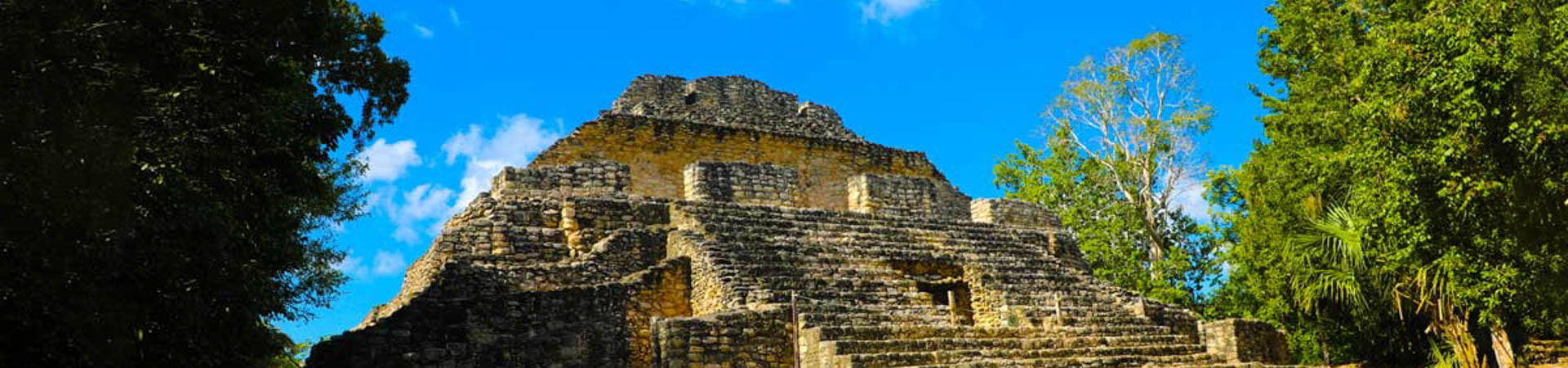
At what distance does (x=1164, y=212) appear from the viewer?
2472 cm

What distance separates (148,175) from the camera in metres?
6.86

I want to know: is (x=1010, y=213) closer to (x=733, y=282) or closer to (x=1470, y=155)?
(x=733, y=282)

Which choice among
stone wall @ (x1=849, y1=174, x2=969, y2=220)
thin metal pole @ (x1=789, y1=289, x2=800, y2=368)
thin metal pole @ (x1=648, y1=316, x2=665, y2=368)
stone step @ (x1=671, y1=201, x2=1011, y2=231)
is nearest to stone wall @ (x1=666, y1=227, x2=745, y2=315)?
thin metal pole @ (x1=789, y1=289, x2=800, y2=368)

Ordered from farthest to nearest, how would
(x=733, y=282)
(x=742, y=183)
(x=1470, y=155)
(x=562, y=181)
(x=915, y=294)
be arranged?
(x=742, y=183)
(x=562, y=181)
(x=915, y=294)
(x=733, y=282)
(x=1470, y=155)

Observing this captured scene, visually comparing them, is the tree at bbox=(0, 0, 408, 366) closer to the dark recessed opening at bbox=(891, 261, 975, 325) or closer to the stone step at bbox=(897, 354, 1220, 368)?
the stone step at bbox=(897, 354, 1220, 368)

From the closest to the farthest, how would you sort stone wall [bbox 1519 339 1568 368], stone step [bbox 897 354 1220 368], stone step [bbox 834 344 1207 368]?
1. stone step [bbox 834 344 1207 368]
2. stone step [bbox 897 354 1220 368]
3. stone wall [bbox 1519 339 1568 368]

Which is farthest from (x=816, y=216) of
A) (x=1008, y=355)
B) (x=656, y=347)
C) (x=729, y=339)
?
(x=656, y=347)

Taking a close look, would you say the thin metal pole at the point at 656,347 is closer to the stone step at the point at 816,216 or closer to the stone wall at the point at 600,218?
the stone wall at the point at 600,218

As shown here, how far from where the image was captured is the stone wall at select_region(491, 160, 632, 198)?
46.7 ft

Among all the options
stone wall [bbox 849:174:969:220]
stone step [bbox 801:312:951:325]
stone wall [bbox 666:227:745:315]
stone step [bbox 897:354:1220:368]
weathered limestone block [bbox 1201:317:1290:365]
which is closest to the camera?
stone step [bbox 897:354:1220:368]

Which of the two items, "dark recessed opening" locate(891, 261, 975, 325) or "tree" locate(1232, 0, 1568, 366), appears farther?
"dark recessed opening" locate(891, 261, 975, 325)

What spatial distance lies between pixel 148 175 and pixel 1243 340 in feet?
37.6

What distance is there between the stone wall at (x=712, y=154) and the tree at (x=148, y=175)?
7009 mm

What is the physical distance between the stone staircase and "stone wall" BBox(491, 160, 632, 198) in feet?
3.60
